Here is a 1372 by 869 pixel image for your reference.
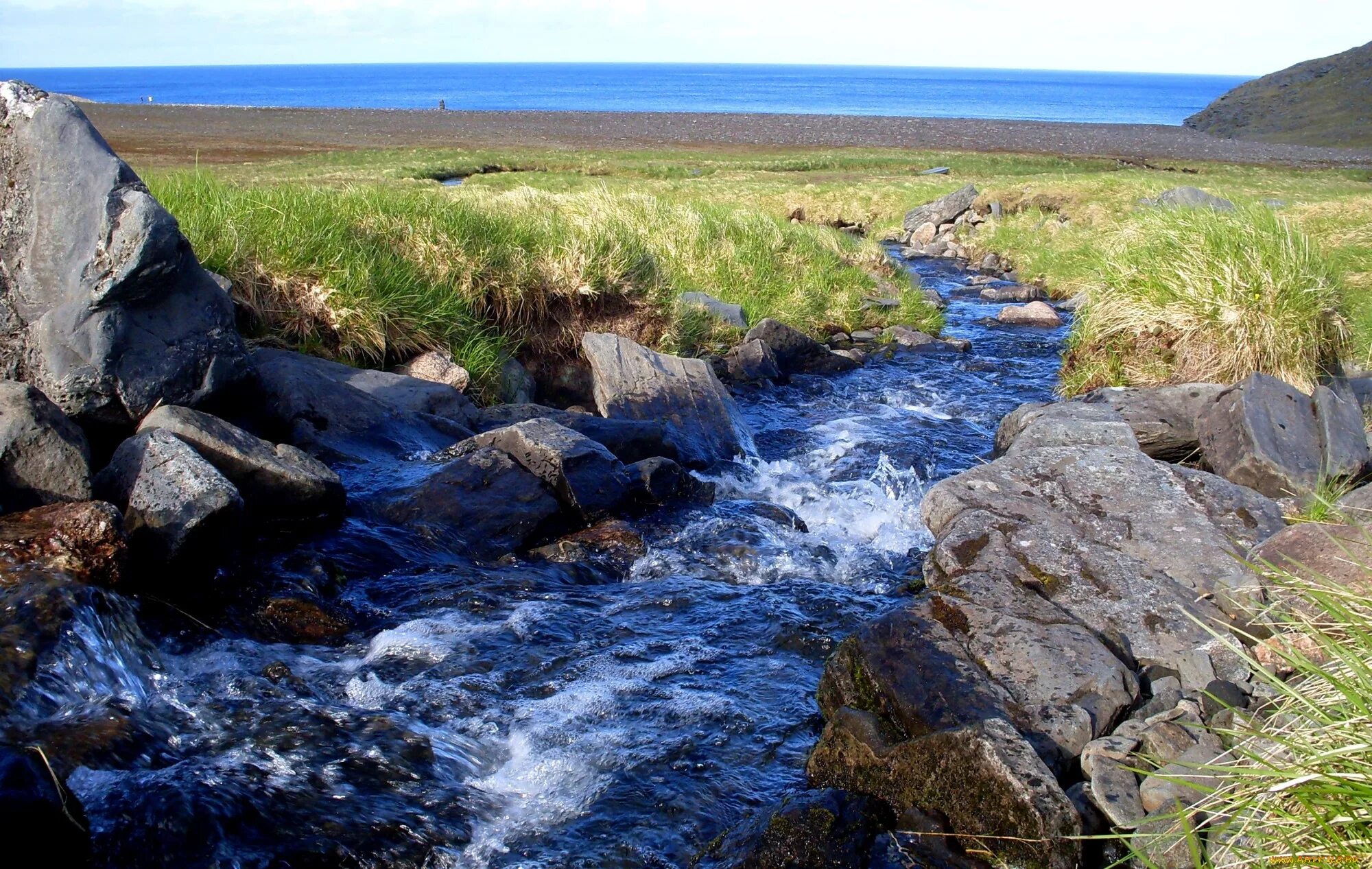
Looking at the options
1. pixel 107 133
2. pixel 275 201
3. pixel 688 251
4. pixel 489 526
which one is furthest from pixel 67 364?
pixel 107 133

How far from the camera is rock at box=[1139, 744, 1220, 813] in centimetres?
440

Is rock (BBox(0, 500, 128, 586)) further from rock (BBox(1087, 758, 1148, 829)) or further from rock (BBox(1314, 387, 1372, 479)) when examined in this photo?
Result: rock (BBox(1314, 387, 1372, 479))

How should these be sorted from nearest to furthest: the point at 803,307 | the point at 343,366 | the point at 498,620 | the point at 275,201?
the point at 498,620 < the point at 343,366 < the point at 275,201 < the point at 803,307

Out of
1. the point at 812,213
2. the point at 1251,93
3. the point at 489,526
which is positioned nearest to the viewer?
the point at 489,526

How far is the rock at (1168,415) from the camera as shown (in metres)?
10.1

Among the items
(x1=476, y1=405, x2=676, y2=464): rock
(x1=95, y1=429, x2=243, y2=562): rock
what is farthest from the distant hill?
(x1=95, y1=429, x2=243, y2=562): rock

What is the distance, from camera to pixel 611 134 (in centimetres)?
7788

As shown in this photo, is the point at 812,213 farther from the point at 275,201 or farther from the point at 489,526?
the point at 489,526

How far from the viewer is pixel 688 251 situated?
1708 cm

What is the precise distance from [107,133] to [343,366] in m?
64.5

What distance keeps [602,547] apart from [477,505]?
43.9 inches

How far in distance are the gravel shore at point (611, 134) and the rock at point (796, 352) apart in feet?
129

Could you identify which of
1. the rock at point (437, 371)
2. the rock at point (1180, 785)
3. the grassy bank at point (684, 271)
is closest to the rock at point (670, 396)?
the grassy bank at point (684, 271)

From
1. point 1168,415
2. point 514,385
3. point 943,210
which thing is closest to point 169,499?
point 514,385
